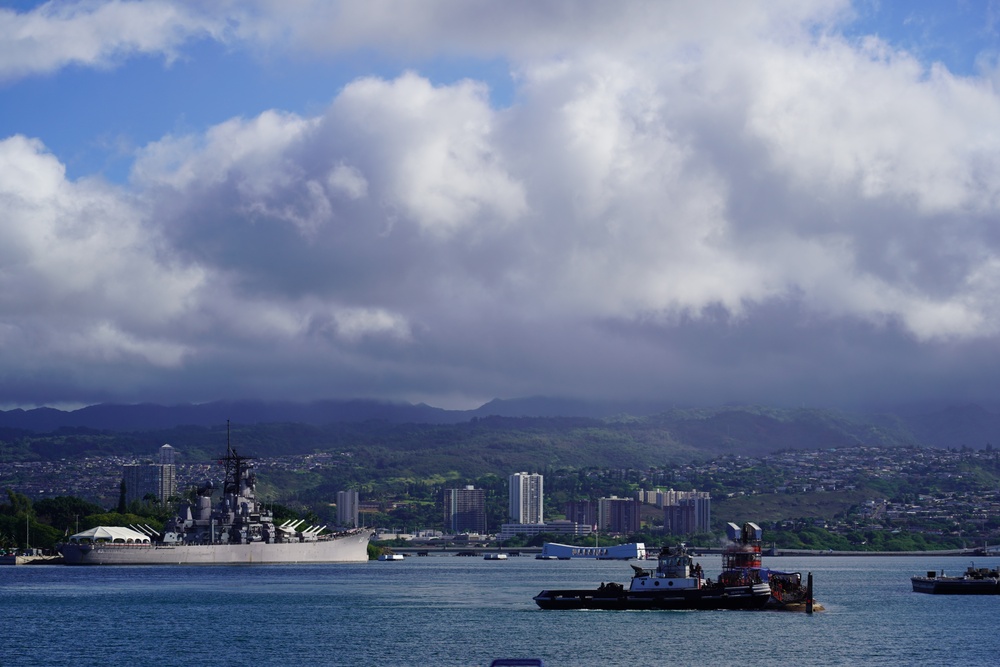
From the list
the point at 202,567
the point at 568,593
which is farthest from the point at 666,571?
the point at 202,567

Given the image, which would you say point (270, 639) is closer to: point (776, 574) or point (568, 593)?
point (568, 593)

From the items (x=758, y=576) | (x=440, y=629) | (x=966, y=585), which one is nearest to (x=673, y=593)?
(x=758, y=576)

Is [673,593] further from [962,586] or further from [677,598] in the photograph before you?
[962,586]

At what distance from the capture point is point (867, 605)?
116 metres

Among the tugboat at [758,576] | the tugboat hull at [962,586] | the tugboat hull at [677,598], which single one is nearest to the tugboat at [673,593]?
the tugboat hull at [677,598]

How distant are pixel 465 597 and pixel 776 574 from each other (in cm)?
3177

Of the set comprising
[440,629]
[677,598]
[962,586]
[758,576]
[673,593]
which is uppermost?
[758,576]

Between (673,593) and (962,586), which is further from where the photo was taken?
(962,586)

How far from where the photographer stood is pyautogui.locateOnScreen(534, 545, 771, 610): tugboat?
330 feet

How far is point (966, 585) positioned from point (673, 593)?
4693cm

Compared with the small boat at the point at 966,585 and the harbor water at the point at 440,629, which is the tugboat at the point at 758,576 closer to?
the harbor water at the point at 440,629

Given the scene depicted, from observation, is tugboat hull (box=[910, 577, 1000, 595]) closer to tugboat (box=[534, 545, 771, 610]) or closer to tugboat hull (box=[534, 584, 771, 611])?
tugboat (box=[534, 545, 771, 610])

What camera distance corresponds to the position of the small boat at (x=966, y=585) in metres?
134

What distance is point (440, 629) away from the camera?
91938mm
